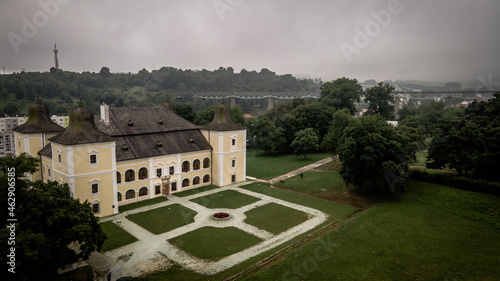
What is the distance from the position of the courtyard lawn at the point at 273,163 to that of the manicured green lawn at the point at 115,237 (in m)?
22.8

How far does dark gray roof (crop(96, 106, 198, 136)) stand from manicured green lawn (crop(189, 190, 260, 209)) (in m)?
10.2

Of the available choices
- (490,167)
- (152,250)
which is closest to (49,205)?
(152,250)

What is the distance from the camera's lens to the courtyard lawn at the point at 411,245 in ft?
68.8

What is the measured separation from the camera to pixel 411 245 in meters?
24.8

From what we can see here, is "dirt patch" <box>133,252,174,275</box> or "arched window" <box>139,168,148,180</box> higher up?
"arched window" <box>139,168,148,180</box>

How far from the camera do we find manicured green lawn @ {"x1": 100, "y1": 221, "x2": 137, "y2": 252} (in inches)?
998

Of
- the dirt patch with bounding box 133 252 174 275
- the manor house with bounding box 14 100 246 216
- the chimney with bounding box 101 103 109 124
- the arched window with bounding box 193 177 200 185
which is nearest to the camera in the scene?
the dirt patch with bounding box 133 252 174 275

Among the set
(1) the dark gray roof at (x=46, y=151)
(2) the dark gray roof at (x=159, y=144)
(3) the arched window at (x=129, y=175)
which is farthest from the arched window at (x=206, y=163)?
(1) the dark gray roof at (x=46, y=151)

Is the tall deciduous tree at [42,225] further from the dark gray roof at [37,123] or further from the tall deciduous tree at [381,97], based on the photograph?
the tall deciduous tree at [381,97]

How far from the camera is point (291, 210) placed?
3322 centimetres

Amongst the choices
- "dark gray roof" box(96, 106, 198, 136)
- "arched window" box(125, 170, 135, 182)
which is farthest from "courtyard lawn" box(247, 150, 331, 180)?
"arched window" box(125, 170, 135, 182)

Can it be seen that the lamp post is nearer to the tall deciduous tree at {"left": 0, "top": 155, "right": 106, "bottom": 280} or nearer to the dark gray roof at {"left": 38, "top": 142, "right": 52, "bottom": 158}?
the dark gray roof at {"left": 38, "top": 142, "right": 52, "bottom": 158}

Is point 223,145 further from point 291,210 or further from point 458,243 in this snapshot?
point 458,243

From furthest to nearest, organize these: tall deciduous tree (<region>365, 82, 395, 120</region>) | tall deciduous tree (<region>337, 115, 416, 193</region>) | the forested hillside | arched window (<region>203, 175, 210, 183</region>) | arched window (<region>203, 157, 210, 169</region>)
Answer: the forested hillside → tall deciduous tree (<region>365, 82, 395, 120</region>) → arched window (<region>203, 175, 210, 183</region>) → arched window (<region>203, 157, 210, 169</region>) → tall deciduous tree (<region>337, 115, 416, 193</region>)
